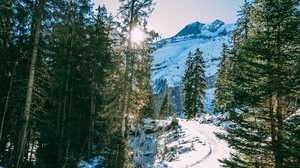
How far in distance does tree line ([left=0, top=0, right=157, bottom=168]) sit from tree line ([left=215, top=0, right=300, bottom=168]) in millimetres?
8029

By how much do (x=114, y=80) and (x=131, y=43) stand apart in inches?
111

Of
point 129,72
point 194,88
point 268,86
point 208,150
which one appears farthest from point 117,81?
point 194,88

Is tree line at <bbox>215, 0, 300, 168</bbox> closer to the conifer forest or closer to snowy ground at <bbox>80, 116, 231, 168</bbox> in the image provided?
the conifer forest

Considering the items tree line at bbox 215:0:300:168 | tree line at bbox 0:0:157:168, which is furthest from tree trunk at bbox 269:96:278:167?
Answer: tree line at bbox 0:0:157:168

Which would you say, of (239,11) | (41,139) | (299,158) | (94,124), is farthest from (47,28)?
(239,11)

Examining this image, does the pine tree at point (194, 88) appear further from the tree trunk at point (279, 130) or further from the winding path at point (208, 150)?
the tree trunk at point (279, 130)

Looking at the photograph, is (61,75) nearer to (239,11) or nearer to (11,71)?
(11,71)

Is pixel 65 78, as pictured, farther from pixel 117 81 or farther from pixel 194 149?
pixel 194 149

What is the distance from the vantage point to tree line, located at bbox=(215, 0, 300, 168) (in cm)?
1300

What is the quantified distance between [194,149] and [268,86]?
2152 cm

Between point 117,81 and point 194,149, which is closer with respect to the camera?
point 117,81

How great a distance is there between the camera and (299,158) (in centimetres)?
1205

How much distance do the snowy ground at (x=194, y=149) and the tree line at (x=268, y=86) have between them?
513 inches

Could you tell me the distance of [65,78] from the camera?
26.6 meters
